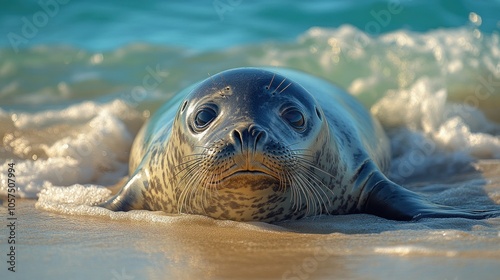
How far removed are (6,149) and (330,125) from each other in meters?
3.24

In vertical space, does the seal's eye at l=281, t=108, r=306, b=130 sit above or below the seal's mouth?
above

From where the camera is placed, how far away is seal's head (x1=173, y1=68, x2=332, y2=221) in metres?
3.99

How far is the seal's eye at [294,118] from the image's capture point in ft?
14.4

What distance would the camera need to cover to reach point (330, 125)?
5090mm

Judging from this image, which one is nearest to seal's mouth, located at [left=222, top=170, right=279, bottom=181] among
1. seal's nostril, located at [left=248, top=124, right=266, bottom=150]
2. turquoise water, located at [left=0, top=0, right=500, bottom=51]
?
seal's nostril, located at [left=248, top=124, right=266, bottom=150]

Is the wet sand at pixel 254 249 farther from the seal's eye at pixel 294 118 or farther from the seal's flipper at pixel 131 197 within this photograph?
the seal's eye at pixel 294 118

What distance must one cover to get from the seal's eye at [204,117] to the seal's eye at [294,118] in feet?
1.22

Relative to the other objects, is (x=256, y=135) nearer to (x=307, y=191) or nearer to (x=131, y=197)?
Result: (x=307, y=191)

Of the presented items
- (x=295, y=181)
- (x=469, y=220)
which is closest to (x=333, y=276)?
(x=295, y=181)

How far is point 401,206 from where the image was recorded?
15.4 feet

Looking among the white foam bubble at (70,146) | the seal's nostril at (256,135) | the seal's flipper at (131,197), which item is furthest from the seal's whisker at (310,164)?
the white foam bubble at (70,146)

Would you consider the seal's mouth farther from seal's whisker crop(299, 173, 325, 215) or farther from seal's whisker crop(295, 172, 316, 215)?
seal's whisker crop(299, 173, 325, 215)

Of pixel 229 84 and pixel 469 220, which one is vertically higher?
pixel 229 84

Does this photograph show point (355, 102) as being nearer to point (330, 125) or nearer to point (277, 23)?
point (330, 125)
